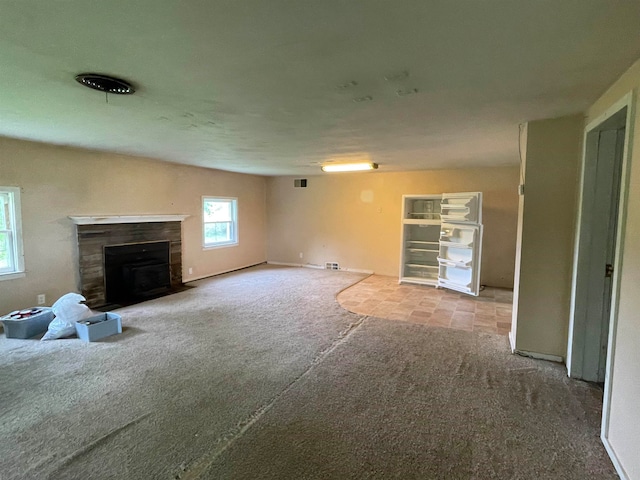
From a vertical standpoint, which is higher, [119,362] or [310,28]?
[310,28]

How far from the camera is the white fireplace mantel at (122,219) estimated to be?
4.68 m

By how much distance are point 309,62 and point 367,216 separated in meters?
5.72

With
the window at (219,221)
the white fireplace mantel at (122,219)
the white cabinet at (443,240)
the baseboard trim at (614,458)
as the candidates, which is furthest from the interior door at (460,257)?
the white fireplace mantel at (122,219)

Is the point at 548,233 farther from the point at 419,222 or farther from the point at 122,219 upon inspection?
the point at 122,219

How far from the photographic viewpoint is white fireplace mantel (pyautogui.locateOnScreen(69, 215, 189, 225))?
468 centimetres

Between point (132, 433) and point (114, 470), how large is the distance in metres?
0.31

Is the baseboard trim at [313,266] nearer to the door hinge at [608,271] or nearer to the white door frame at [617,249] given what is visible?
the door hinge at [608,271]

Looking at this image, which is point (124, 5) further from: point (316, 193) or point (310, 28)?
point (316, 193)

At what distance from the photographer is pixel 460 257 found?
5.82 m

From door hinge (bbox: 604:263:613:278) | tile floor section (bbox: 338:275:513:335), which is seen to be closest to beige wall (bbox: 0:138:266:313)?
tile floor section (bbox: 338:275:513:335)

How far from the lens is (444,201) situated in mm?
6121

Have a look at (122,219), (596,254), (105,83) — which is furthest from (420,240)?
(105,83)

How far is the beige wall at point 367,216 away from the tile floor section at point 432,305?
900 millimetres

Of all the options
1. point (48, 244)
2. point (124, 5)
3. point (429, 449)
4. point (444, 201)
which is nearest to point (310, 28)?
point (124, 5)
